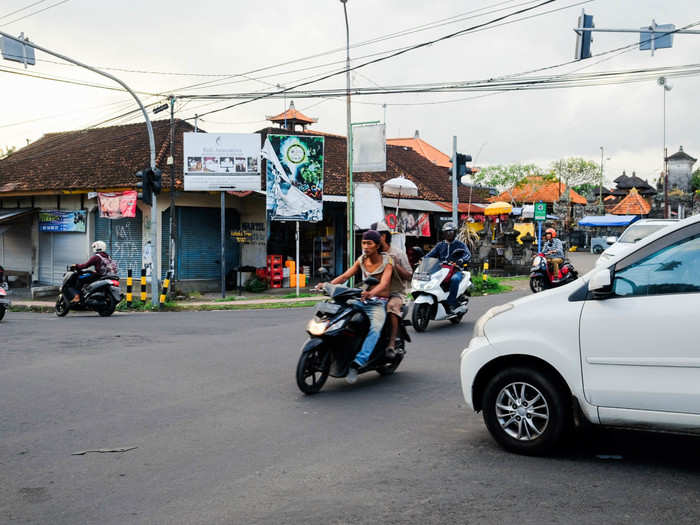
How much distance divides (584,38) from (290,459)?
1310 cm

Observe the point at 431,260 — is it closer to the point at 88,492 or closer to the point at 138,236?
the point at 88,492

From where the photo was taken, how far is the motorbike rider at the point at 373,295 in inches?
301

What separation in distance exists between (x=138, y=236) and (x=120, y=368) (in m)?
17.0

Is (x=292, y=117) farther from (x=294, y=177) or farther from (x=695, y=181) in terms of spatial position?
(x=695, y=181)

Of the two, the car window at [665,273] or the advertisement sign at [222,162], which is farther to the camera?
the advertisement sign at [222,162]

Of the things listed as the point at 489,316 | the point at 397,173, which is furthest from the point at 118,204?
the point at 489,316

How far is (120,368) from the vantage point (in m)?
9.16

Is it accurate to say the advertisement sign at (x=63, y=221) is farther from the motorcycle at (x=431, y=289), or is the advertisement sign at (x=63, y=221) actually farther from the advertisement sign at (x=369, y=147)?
the motorcycle at (x=431, y=289)

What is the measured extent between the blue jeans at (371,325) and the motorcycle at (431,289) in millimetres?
4031

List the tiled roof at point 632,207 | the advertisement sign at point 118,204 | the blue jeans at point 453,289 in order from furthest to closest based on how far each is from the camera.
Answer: the tiled roof at point 632,207
the advertisement sign at point 118,204
the blue jeans at point 453,289

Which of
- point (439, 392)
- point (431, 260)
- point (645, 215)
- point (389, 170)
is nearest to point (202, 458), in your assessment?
point (439, 392)

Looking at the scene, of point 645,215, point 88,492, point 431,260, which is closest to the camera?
point 88,492

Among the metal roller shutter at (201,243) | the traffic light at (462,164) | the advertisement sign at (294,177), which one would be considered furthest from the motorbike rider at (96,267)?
the traffic light at (462,164)

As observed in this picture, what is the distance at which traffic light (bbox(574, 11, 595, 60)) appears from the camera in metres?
15.2
